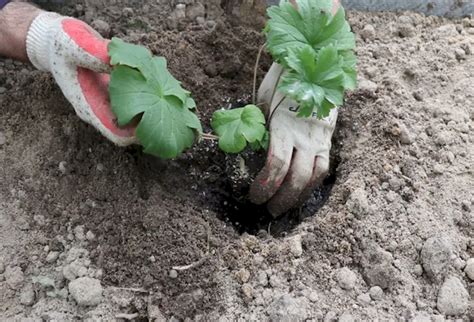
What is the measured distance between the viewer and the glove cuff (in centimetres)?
193

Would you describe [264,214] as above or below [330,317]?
below

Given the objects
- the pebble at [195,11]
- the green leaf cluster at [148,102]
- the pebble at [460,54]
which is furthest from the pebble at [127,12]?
the pebble at [460,54]

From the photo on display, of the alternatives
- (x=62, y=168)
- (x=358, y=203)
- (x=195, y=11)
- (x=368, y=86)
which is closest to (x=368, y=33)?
(x=368, y=86)

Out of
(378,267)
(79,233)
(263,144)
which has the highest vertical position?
(263,144)

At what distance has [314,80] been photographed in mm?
1854

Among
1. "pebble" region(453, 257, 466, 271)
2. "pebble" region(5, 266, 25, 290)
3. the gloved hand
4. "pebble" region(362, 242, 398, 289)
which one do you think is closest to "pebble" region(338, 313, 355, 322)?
"pebble" region(362, 242, 398, 289)

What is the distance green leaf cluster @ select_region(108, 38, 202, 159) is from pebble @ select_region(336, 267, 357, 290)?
0.60 meters

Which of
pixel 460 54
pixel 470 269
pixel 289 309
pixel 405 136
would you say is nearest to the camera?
pixel 289 309

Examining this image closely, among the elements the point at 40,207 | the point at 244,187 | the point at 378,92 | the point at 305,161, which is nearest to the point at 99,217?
the point at 40,207

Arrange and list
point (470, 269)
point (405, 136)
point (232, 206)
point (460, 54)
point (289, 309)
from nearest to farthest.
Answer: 1. point (289, 309)
2. point (470, 269)
3. point (405, 136)
4. point (232, 206)
5. point (460, 54)

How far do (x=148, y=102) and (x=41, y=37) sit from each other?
465mm

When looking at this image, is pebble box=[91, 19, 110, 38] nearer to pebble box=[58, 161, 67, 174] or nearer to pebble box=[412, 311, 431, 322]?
pebble box=[58, 161, 67, 174]

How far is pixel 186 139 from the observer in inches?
71.2

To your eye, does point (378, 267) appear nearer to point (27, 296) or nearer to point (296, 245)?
point (296, 245)
